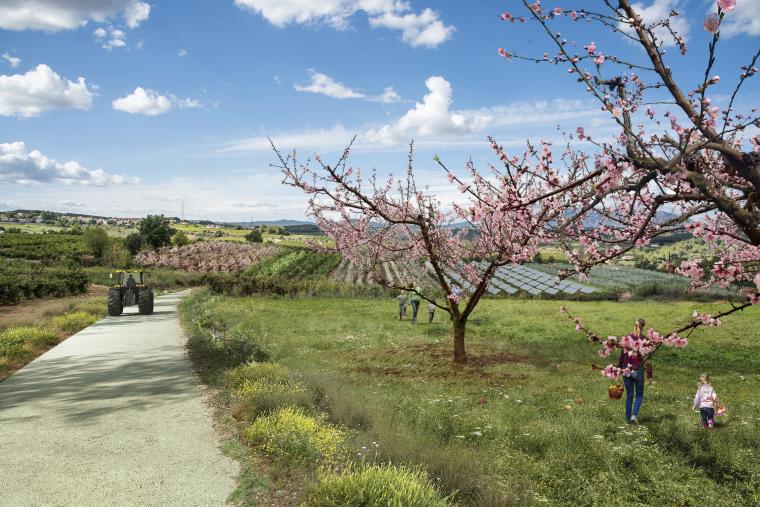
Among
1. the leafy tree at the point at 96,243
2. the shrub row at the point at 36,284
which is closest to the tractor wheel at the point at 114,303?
the shrub row at the point at 36,284

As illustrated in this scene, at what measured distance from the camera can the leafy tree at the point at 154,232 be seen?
84.1m

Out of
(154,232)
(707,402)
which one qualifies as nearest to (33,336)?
(707,402)

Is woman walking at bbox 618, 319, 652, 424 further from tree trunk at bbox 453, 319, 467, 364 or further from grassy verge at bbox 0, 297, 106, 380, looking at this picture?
grassy verge at bbox 0, 297, 106, 380

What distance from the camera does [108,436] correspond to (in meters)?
7.70

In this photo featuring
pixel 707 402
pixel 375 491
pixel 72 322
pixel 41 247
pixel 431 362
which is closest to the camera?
pixel 375 491

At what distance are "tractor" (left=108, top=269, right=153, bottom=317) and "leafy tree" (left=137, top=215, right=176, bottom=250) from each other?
60826 millimetres

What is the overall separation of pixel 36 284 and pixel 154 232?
51.4 m

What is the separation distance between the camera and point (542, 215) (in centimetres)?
999

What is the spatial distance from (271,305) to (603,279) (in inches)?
1078

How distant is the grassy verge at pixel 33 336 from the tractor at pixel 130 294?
3.06 ft

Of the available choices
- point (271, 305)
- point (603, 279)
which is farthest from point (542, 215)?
point (603, 279)

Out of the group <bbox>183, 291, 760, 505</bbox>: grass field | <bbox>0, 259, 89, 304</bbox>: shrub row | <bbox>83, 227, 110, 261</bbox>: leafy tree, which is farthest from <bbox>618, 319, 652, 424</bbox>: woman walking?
<bbox>83, 227, 110, 261</bbox>: leafy tree

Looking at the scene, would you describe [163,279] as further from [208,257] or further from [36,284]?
[36,284]

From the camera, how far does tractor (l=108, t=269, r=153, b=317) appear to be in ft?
80.8
